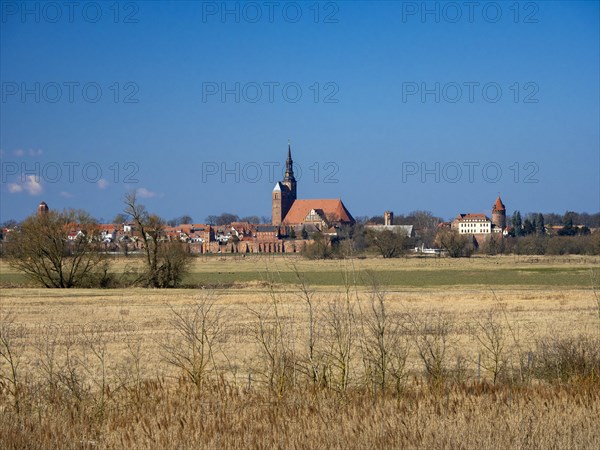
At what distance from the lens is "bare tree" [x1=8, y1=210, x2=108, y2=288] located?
56219mm

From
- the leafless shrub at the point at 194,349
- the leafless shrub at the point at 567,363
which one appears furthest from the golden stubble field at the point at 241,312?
the leafless shrub at the point at 567,363

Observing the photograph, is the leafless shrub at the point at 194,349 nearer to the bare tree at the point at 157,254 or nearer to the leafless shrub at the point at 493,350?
the leafless shrub at the point at 493,350

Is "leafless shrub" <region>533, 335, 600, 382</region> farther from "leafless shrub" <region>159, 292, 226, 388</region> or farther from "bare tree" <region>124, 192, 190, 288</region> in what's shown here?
"bare tree" <region>124, 192, 190, 288</region>

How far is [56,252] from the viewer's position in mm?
56656

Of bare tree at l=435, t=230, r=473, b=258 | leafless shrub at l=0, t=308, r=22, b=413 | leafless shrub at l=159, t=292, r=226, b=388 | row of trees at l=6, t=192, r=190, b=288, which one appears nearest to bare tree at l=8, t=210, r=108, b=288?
row of trees at l=6, t=192, r=190, b=288

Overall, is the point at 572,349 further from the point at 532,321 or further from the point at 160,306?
the point at 160,306

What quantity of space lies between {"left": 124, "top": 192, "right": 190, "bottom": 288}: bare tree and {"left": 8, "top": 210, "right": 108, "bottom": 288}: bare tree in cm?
321

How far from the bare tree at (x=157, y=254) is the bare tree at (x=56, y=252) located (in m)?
3.21

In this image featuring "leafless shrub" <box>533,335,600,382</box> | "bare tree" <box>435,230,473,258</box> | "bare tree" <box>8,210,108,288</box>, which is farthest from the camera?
"bare tree" <box>435,230,473,258</box>

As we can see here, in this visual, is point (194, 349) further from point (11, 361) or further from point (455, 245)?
point (455, 245)

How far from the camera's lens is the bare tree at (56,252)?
5622 centimetres

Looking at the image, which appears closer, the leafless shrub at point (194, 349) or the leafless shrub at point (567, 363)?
the leafless shrub at point (194, 349)

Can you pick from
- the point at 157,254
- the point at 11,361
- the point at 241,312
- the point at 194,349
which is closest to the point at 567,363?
the point at 194,349

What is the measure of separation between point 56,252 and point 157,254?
281 inches
